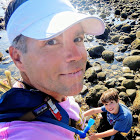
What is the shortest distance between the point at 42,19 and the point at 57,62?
1.17 feet

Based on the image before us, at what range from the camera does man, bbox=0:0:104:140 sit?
43.1 inches

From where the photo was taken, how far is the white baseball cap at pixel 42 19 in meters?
1.07

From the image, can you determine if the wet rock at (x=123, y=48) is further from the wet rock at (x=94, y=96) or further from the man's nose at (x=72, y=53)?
the man's nose at (x=72, y=53)

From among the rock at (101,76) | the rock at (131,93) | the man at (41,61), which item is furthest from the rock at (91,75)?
the man at (41,61)

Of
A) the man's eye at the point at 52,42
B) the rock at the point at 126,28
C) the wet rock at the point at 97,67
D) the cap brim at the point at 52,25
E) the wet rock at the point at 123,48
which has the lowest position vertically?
the wet rock at the point at 97,67

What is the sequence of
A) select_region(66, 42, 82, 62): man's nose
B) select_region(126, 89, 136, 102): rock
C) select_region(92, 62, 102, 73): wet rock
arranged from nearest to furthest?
select_region(66, 42, 82, 62): man's nose, select_region(126, 89, 136, 102): rock, select_region(92, 62, 102, 73): wet rock

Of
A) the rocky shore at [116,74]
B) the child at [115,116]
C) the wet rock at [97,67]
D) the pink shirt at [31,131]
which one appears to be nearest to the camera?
the pink shirt at [31,131]

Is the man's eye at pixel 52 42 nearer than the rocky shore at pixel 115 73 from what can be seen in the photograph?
Yes

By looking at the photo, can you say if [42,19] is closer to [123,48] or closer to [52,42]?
[52,42]

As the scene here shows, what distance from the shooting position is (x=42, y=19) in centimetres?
114

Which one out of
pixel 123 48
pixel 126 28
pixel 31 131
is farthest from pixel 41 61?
pixel 126 28

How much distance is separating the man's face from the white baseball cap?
3.6 inches

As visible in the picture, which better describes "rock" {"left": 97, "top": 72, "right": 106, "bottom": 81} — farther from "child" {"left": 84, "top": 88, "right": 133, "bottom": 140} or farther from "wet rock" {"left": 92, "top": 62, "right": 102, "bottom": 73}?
"child" {"left": 84, "top": 88, "right": 133, "bottom": 140}

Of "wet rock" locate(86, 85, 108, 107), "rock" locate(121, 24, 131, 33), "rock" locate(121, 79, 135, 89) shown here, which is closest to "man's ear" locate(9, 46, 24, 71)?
"wet rock" locate(86, 85, 108, 107)
